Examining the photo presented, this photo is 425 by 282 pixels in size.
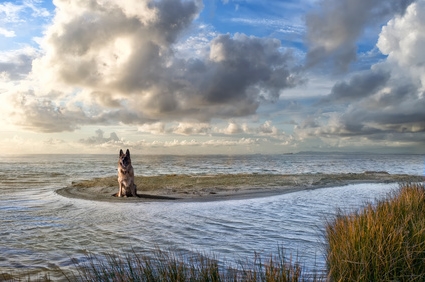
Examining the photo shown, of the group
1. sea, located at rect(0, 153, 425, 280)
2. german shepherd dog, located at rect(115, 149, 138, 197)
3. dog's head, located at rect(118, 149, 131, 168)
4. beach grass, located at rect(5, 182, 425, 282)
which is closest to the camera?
beach grass, located at rect(5, 182, 425, 282)

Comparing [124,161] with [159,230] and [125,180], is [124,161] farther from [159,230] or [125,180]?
[159,230]

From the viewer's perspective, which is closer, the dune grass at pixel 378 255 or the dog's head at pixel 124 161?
the dune grass at pixel 378 255

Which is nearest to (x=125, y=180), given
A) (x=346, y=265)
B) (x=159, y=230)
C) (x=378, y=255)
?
(x=159, y=230)

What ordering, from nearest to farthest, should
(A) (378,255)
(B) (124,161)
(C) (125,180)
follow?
1. (A) (378,255)
2. (C) (125,180)
3. (B) (124,161)

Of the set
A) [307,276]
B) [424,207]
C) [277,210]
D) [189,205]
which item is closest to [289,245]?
[307,276]

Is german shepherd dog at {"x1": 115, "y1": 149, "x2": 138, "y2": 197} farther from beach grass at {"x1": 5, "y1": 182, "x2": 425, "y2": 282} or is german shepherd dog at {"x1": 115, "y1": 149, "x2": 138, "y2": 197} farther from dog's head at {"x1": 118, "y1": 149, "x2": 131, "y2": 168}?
beach grass at {"x1": 5, "y1": 182, "x2": 425, "y2": 282}

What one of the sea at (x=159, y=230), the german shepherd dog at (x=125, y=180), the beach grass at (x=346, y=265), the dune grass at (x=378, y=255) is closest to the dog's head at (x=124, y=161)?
the german shepherd dog at (x=125, y=180)

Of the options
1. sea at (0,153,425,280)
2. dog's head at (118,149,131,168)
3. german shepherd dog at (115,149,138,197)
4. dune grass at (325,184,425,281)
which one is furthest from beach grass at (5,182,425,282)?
dog's head at (118,149,131,168)

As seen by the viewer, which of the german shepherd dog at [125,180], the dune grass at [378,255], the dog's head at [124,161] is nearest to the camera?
the dune grass at [378,255]

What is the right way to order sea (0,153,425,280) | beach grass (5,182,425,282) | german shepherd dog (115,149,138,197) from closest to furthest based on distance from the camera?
beach grass (5,182,425,282) < sea (0,153,425,280) < german shepherd dog (115,149,138,197)

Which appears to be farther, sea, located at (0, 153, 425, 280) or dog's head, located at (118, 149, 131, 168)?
dog's head, located at (118, 149, 131, 168)

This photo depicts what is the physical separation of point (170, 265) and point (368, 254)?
8.76 ft

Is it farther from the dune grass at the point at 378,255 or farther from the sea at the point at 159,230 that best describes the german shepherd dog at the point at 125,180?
the dune grass at the point at 378,255

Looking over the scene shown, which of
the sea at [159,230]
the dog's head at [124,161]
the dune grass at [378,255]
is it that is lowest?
the sea at [159,230]
